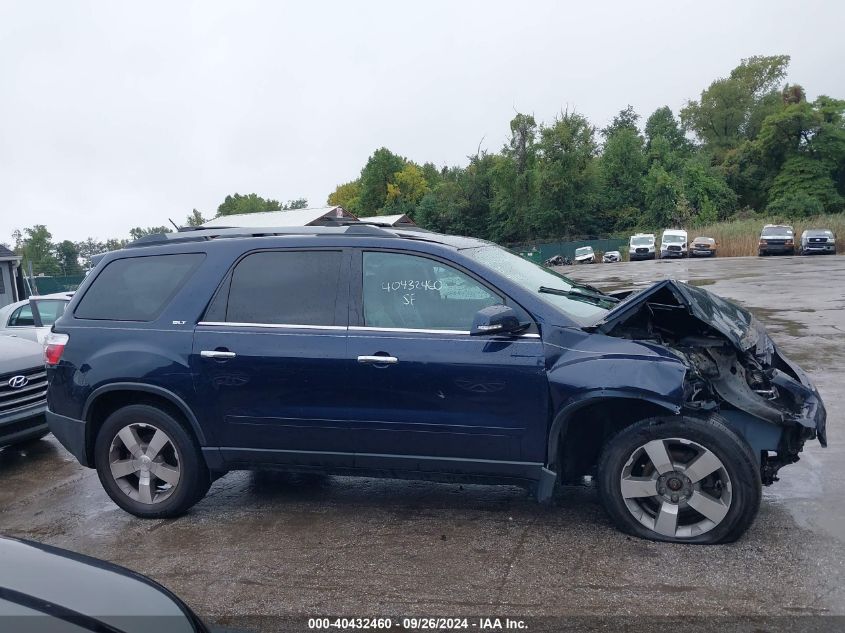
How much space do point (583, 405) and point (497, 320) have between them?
2.15ft

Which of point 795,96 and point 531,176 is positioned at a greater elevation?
point 795,96

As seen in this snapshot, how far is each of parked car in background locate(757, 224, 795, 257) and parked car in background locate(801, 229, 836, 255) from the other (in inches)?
29.7

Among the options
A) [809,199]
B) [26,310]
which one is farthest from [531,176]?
[26,310]

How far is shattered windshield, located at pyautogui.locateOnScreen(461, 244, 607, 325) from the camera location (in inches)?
170

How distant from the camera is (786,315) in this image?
505 inches

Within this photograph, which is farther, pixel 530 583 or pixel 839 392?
pixel 839 392

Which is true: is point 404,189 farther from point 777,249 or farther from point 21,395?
point 21,395

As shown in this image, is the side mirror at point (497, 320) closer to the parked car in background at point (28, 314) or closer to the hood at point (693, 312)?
the hood at point (693, 312)

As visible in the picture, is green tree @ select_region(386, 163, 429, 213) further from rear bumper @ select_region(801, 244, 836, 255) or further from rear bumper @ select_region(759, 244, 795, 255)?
rear bumper @ select_region(801, 244, 836, 255)

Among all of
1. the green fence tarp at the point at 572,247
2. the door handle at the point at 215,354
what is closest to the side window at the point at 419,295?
the door handle at the point at 215,354

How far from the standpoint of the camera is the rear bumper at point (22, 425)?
20.6ft

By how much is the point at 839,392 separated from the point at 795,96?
77968 mm

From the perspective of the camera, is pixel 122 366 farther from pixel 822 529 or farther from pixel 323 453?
pixel 822 529

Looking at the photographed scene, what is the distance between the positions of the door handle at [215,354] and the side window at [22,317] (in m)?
6.95
